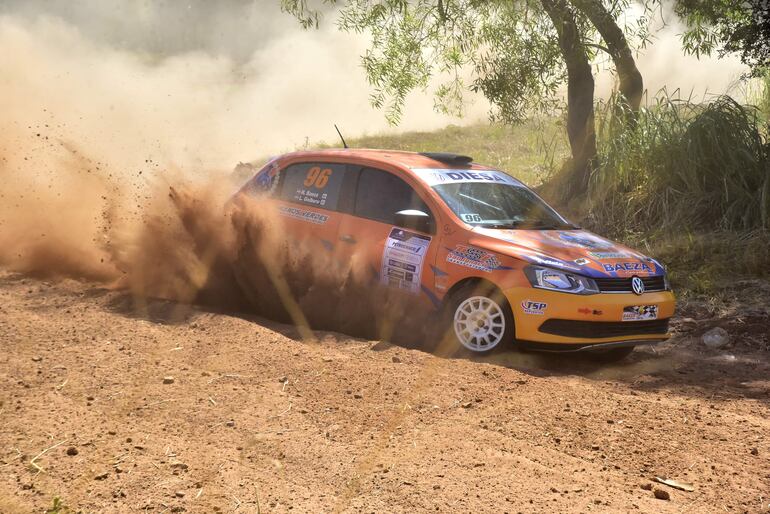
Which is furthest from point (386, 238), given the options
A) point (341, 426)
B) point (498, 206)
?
point (341, 426)

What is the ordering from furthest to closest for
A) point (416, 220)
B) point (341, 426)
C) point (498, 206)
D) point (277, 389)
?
point (498, 206)
point (416, 220)
point (277, 389)
point (341, 426)

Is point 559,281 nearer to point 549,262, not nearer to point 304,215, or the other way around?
point 549,262

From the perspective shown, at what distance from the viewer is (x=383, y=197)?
7.79 metres

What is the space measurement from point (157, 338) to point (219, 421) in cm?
194

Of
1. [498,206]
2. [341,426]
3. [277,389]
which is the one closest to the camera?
[341,426]

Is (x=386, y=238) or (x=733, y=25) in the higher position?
(x=733, y=25)

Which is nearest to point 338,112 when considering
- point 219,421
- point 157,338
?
point 157,338

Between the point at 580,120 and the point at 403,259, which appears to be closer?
the point at 403,259

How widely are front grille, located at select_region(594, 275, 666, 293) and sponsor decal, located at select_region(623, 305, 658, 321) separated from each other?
148 mm

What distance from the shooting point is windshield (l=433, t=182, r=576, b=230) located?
24.3 feet

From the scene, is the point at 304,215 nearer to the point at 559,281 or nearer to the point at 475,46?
the point at 559,281

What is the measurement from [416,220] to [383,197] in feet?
2.07

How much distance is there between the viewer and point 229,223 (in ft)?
27.3

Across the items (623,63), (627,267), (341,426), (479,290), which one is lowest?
(341,426)
